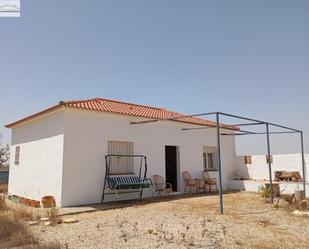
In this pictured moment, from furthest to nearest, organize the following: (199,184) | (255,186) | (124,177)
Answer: (255,186) → (199,184) → (124,177)

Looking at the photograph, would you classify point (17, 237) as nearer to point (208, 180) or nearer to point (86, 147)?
point (86, 147)

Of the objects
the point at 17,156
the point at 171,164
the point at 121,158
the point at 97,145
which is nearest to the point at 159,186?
the point at 171,164

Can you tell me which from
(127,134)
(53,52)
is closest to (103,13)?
(53,52)

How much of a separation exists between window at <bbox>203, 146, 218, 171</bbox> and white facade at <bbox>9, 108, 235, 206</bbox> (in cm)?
119

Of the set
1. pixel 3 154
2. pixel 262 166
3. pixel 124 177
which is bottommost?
pixel 124 177

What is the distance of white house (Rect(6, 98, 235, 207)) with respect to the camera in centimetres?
1047

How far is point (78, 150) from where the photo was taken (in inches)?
418

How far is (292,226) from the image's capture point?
294 inches

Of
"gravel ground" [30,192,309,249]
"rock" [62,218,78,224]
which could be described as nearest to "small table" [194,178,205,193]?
"gravel ground" [30,192,309,249]

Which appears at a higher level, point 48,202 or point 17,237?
point 48,202

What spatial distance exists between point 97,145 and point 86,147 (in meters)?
0.49

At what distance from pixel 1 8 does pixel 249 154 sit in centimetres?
1498

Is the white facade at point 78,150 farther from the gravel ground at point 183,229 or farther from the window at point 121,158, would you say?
the gravel ground at point 183,229

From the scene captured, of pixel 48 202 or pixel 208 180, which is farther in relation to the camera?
pixel 208 180
